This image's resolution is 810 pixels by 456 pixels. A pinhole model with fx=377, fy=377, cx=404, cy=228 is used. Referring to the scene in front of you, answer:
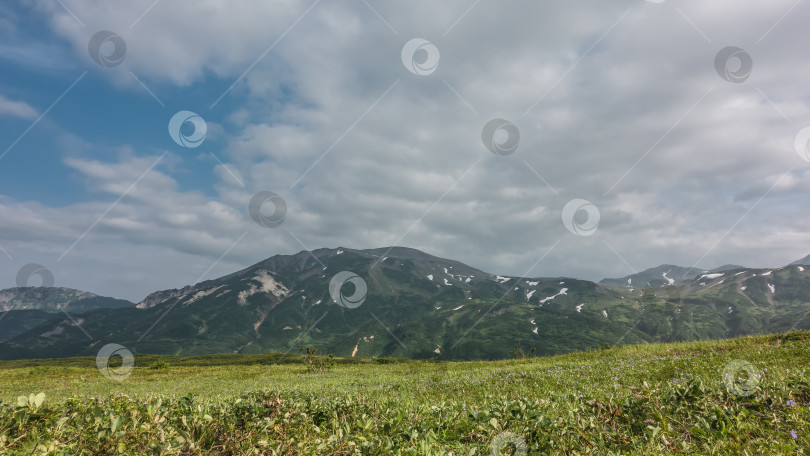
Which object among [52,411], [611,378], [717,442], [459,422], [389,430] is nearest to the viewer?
[717,442]

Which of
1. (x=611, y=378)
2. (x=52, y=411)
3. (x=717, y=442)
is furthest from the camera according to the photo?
(x=611, y=378)

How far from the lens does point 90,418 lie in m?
5.14

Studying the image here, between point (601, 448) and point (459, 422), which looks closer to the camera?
point (601, 448)

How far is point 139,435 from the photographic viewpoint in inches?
158

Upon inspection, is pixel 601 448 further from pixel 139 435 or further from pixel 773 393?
pixel 139 435

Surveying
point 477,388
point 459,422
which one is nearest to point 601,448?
point 459,422

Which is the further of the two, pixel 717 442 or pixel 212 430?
pixel 212 430

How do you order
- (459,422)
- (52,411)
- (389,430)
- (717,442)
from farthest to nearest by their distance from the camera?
(459,422) < (52,411) < (389,430) < (717,442)

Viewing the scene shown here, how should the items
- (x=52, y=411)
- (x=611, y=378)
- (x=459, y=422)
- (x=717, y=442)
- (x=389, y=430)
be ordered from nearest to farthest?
(x=717, y=442) → (x=389, y=430) → (x=52, y=411) → (x=459, y=422) → (x=611, y=378)

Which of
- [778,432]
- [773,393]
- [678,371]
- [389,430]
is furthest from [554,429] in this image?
[678,371]

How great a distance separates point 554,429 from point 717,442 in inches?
63.7

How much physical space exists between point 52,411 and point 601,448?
6.93 meters

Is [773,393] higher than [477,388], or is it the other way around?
[773,393]

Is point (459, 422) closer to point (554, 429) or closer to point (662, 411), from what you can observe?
point (554, 429)
